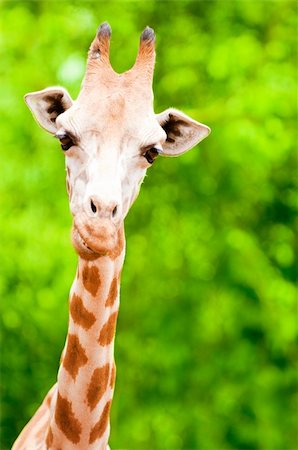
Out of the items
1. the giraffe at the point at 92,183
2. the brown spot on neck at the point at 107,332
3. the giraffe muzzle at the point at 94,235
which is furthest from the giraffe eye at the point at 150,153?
the brown spot on neck at the point at 107,332

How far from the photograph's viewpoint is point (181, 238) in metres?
7.72

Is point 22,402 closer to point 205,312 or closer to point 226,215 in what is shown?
point 205,312

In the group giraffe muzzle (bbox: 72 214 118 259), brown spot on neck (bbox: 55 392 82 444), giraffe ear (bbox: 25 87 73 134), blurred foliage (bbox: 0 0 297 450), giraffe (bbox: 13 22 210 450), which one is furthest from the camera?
blurred foliage (bbox: 0 0 297 450)

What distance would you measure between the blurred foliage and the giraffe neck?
451 cm

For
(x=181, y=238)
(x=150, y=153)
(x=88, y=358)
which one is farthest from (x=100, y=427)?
(x=181, y=238)

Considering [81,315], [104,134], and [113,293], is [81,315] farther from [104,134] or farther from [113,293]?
[104,134]

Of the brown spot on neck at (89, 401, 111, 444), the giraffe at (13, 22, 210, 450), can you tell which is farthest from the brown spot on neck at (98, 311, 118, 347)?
the brown spot on neck at (89, 401, 111, 444)

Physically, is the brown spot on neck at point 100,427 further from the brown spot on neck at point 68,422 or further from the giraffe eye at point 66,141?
the giraffe eye at point 66,141

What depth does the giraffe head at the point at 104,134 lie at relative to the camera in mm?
2424

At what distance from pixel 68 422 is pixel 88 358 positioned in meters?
0.17

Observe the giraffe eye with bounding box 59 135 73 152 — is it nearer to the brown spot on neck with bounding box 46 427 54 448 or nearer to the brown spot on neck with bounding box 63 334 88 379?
the brown spot on neck with bounding box 63 334 88 379

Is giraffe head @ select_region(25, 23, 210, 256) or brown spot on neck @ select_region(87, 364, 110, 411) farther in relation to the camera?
brown spot on neck @ select_region(87, 364, 110, 411)

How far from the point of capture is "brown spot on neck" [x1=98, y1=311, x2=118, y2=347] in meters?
2.65

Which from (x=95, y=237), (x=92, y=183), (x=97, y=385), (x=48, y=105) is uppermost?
A: (x=48, y=105)
